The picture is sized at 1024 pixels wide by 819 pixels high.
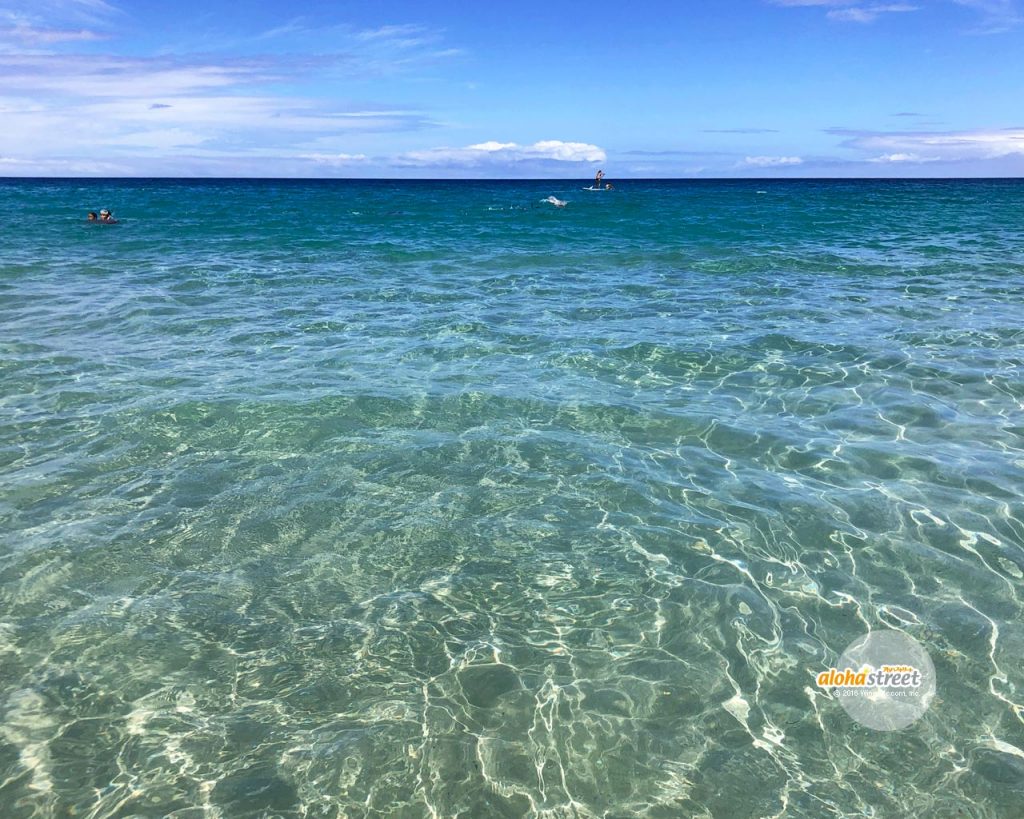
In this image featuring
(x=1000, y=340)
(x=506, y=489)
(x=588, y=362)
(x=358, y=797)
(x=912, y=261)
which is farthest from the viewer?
(x=912, y=261)

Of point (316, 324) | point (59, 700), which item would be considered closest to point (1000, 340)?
point (316, 324)

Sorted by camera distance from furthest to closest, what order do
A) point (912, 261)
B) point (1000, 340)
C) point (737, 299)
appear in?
1. point (912, 261)
2. point (737, 299)
3. point (1000, 340)

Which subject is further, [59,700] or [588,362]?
[588,362]

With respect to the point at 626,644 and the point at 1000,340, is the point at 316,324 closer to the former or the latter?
the point at 626,644

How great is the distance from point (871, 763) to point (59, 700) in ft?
22.7

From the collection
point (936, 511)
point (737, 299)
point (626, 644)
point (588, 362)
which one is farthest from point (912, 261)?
point (626, 644)

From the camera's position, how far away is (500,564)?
26.8 ft

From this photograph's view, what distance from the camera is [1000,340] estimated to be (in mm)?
17109

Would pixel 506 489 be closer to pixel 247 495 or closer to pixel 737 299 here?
pixel 247 495

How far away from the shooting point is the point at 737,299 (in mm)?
22266

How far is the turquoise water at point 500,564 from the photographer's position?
5562 mm

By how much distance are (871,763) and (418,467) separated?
22.1 ft

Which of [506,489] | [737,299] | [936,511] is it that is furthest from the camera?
[737,299]

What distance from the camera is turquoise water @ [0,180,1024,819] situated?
5562 millimetres
